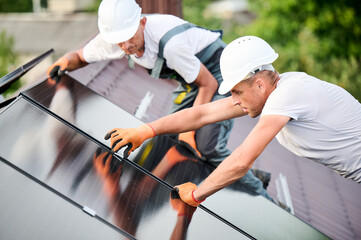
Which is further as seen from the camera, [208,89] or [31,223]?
[208,89]

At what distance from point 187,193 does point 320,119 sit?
823mm

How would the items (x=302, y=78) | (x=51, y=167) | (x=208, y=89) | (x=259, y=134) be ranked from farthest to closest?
(x=208, y=89) → (x=302, y=78) → (x=259, y=134) → (x=51, y=167)

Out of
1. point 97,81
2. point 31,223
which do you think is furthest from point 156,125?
point 97,81

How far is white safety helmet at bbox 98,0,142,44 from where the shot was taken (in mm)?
2936

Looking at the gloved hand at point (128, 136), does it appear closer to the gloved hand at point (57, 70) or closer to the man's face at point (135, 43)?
the man's face at point (135, 43)

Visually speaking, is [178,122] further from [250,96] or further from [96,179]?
[96,179]

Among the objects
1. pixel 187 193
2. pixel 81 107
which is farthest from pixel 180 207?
pixel 81 107

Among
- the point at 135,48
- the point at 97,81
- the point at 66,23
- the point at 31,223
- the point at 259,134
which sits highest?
the point at 66,23

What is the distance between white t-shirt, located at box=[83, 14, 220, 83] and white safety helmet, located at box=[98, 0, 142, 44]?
0.63 ft

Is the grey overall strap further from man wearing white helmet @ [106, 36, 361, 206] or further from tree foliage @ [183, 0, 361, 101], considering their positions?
tree foliage @ [183, 0, 361, 101]

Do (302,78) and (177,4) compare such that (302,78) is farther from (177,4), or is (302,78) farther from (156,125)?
(177,4)

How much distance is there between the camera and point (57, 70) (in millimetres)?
3270

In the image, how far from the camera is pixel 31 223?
5.74ft

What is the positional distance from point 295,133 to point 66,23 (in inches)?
750
